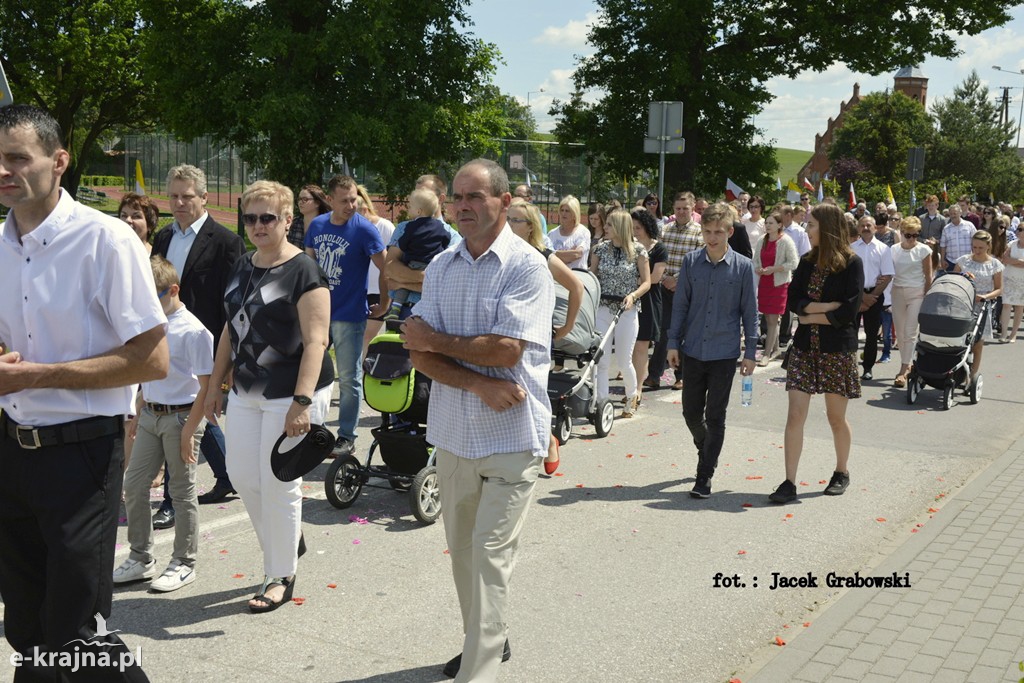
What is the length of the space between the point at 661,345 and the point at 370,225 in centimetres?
485

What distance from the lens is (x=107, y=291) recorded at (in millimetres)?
3410

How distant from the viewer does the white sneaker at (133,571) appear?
5.64m

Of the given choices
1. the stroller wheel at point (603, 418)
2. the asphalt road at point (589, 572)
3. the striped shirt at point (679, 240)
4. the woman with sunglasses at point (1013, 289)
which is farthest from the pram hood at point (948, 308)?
the woman with sunglasses at point (1013, 289)

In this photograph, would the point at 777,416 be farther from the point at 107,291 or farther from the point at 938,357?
the point at 107,291

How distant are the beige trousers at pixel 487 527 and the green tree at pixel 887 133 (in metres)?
85.8

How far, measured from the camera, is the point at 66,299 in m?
3.37

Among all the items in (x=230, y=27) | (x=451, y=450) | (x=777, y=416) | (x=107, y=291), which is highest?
(x=230, y=27)

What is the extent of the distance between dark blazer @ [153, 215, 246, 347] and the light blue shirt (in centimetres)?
3

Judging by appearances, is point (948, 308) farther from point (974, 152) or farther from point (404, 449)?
point (974, 152)

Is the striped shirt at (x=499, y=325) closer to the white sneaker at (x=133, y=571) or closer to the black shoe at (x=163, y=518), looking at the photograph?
the white sneaker at (x=133, y=571)

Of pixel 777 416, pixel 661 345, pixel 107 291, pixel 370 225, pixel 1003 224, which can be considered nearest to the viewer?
pixel 107 291

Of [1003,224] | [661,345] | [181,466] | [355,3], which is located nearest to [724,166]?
[355,3]

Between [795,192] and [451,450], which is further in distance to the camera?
[795,192]

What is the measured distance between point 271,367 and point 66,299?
72.1 inches
